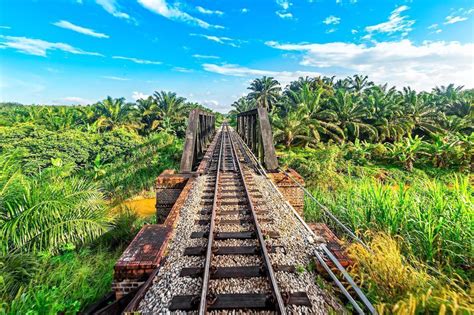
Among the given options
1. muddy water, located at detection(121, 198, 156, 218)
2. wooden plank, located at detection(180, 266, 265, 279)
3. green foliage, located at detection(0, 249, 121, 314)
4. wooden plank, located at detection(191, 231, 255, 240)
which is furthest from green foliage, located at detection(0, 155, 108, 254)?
muddy water, located at detection(121, 198, 156, 218)

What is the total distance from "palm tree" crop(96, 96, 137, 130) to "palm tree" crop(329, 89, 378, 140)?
68.8ft

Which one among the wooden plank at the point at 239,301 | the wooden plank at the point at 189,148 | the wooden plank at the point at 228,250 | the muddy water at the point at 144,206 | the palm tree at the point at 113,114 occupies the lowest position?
the muddy water at the point at 144,206

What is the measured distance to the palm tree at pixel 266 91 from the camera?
45.0m

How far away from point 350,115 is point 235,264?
23.2 meters

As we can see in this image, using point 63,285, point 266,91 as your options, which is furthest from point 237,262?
point 266,91

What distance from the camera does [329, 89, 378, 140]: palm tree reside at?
22.4m

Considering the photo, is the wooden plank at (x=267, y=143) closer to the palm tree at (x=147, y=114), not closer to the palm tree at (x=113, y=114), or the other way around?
the palm tree at (x=113, y=114)

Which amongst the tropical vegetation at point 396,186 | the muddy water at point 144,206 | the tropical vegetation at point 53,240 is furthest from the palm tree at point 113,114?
the tropical vegetation at point 53,240

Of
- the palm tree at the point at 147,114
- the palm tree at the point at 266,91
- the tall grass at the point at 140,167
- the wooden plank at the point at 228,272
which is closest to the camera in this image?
the wooden plank at the point at 228,272

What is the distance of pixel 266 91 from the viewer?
149 feet

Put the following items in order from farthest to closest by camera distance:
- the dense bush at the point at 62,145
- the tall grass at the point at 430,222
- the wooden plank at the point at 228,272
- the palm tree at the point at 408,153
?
1. the palm tree at the point at 408,153
2. the dense bush at the point at 62,145
3. the tall grass at the point at 430,222
4. the wooden plank at the point at 228,272

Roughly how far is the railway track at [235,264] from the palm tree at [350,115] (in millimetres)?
19675

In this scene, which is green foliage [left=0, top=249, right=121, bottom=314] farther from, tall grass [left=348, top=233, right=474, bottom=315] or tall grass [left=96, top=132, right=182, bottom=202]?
tall grass [left=96, top=132, right=182, bottom=202]

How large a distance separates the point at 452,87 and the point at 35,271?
165 feet
